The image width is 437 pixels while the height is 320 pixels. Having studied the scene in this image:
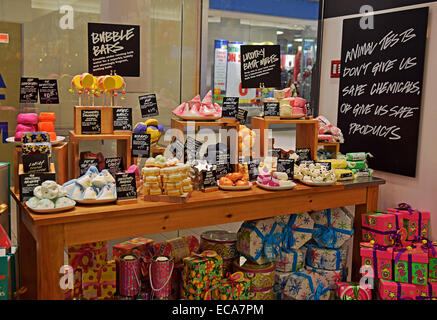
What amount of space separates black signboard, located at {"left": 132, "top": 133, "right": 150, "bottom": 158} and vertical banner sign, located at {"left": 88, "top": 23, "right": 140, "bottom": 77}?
46 cm

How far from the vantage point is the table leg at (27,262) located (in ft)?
9.21

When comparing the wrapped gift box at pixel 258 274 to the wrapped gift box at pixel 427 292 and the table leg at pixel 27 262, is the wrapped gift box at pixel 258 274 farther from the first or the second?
the table leg at pixel 27 262

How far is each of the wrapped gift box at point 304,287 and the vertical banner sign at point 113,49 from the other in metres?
Answer: 1.81

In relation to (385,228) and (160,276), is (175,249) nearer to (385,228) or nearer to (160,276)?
(160,276)

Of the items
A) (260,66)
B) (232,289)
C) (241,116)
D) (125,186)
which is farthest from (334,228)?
(125,186)

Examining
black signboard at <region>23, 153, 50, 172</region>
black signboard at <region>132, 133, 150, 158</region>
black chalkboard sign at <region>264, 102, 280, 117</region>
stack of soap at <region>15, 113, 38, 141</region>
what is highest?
black chalkboard sign at <region>264, 102, 280, 117</region>

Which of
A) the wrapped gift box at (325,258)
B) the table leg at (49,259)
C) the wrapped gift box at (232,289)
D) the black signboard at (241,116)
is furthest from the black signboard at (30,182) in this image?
the wrapped gift box at (325,258)

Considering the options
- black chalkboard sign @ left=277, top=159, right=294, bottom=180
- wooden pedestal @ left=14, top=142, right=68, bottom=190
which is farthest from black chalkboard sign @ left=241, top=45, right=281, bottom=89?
wooden pedestal @ left=14, top=142, right=68, bottom=190

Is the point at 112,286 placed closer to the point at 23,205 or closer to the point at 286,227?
the point at 23,205

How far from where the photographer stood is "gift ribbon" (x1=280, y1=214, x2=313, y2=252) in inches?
129

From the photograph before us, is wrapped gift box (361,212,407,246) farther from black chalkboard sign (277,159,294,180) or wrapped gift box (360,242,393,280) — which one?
black chalkboard sign (277,159,294,180)

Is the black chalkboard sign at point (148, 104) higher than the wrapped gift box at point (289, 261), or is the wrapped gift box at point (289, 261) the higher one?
the black chalkboard sign at point (148, 104)

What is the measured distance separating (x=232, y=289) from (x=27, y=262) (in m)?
1.29

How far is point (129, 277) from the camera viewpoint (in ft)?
9.21
